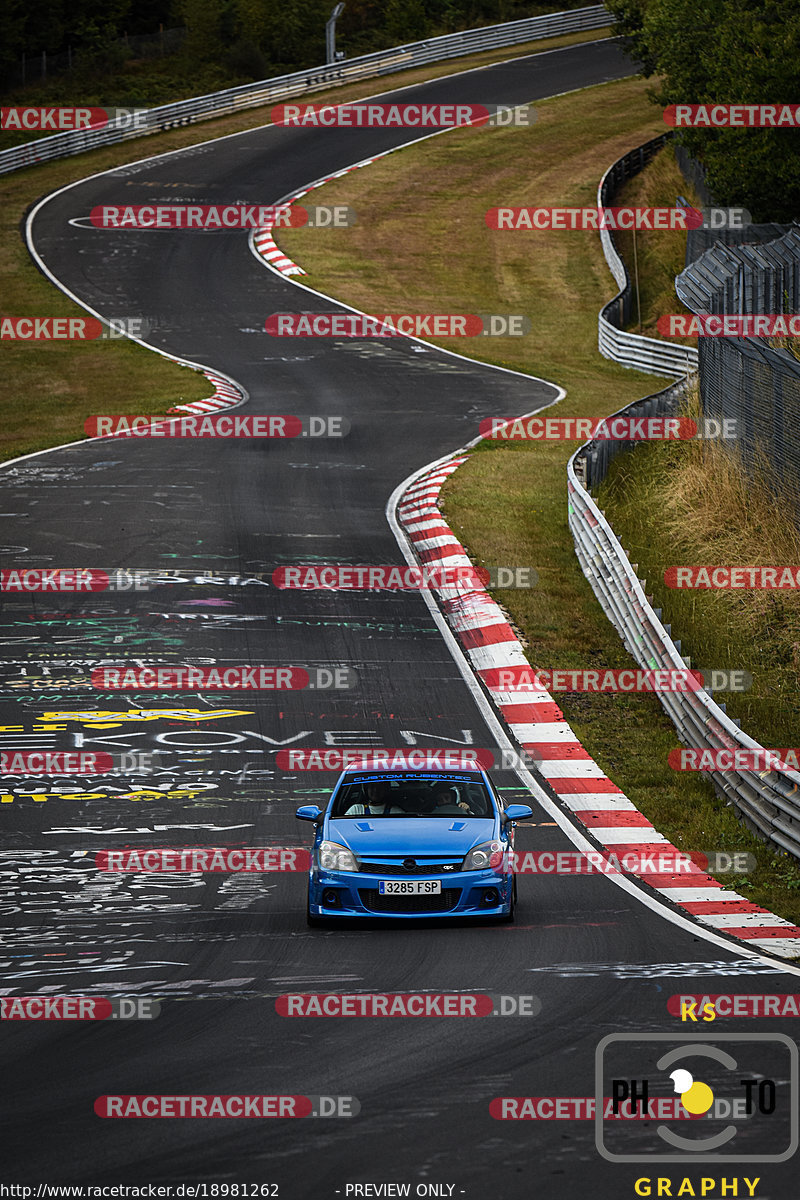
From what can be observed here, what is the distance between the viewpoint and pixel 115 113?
216 feet

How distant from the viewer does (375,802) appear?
12.4m

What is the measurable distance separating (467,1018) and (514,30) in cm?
7602

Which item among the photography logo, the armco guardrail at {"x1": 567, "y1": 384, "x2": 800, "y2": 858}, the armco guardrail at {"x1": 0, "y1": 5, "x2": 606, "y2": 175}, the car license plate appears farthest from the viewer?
the armco guardrail at {"x1": 0, "y1": 5, "x2": 606, "y2": 175}

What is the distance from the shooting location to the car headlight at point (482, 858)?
1132cm

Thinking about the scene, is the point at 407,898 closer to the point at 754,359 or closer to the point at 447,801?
the point at 447,801

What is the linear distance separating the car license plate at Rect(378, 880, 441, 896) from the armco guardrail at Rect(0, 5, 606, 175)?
5479 cm

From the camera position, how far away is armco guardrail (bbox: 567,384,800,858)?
1332 cm

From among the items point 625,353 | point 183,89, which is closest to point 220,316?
point 625,353

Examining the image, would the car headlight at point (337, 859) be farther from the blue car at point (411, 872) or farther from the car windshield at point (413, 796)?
the car windshield at point (413, 796)

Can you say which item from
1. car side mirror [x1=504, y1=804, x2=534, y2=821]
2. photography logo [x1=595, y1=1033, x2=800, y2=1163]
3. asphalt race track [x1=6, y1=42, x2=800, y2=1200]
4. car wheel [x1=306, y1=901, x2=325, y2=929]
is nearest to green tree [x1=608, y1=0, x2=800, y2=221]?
asphalt race track [x1=6, y1=42, x2=800, y2=1200]

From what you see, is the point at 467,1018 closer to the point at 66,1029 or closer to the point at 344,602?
the point at 66,1029

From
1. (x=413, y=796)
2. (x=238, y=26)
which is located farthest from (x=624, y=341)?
(x=238, y=26)

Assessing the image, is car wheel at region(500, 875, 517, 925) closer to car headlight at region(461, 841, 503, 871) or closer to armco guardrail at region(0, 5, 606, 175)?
car headlight at region(461, 841, 503, 871)

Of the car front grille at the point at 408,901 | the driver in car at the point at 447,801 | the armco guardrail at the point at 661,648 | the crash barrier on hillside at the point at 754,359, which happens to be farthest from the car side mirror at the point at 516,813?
the crash barrier on hillside at the point at 754,359
